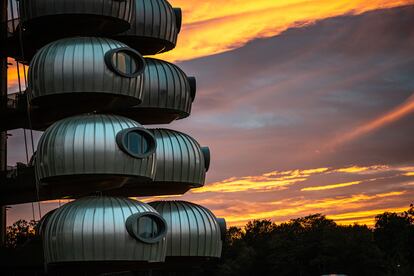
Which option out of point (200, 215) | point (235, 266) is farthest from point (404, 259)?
point (200, 215)

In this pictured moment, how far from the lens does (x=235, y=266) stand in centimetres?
15562

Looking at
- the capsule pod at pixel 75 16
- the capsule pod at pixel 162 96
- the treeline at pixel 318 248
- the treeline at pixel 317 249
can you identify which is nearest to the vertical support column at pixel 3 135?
the capsule pod at pixel 75 16

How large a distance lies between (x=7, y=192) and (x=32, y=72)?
11.9 metres

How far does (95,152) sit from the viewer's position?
45500 mm

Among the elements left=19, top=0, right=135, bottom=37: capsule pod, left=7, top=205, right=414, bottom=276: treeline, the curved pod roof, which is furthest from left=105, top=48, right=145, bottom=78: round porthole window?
left=7, top=205, right=414, bottom=276: treeline

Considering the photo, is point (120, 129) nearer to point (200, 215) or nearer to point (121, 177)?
point (121, 177)

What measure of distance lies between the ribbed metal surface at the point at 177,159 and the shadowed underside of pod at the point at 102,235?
241 inches

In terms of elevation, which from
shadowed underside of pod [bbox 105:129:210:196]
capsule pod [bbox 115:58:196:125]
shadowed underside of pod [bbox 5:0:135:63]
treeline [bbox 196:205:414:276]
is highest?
shadowed underside of pod [bbox 5:0:135:63]

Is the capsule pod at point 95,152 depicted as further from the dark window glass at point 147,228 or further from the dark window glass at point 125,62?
the dark window glass at point 125,62

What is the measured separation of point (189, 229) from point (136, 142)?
9.09 meters

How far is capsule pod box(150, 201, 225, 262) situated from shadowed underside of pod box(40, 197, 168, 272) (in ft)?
18.9

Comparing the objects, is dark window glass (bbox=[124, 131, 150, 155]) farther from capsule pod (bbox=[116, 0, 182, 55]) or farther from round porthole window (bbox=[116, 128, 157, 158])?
capsule pod (bbox=[116, 0, 182, 55])

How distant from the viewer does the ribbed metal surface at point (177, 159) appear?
53.3 metres

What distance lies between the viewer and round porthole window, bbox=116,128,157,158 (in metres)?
45.8
